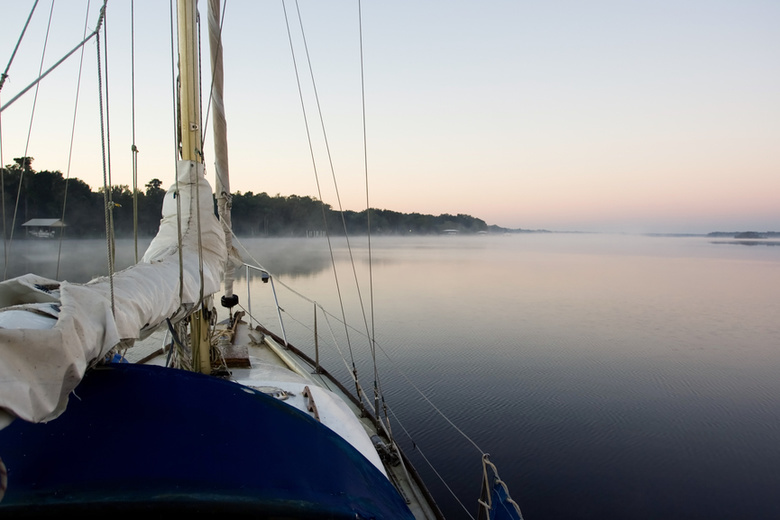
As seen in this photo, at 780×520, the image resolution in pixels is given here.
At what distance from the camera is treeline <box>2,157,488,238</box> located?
1276 inches

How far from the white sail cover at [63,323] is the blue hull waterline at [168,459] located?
0.38 m

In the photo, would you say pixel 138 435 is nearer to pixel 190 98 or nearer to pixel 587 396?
pixel 190 98

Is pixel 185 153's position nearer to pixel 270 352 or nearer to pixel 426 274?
pixel 270 352

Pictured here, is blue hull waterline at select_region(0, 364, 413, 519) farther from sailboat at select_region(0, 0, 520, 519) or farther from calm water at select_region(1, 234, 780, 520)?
calm water at select_region(1, 234, 780, 520)

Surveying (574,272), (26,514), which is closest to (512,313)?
(26,514)

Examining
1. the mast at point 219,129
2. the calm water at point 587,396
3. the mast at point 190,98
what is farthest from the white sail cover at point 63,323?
the calm water at point 587,396

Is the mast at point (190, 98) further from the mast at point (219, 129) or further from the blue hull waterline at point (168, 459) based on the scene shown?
the blue hull waterline at point (168, 459)

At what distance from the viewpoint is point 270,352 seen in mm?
7945

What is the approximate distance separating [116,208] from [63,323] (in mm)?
20126

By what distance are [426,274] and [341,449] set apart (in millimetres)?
29325

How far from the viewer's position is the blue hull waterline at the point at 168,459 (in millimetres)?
2125

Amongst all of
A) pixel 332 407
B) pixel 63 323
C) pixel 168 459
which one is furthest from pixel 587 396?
pixel 63 323

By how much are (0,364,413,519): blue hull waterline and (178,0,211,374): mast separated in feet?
5.98

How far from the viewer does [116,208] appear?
18.8 meters
